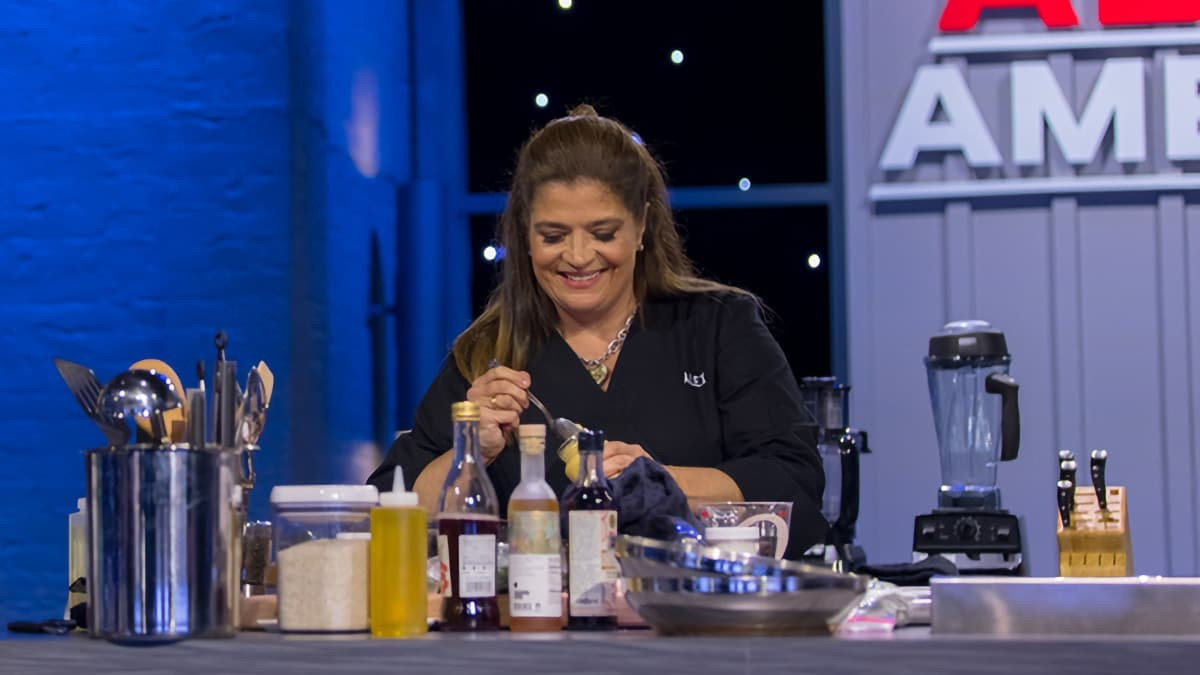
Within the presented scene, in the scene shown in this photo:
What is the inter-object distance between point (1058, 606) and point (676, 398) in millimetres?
1105

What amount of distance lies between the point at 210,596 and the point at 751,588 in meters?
0.41

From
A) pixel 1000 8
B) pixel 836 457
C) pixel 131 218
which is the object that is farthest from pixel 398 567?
pixel 1000 8

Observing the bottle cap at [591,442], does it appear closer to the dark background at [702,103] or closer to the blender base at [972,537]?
the blender base at [972,537]

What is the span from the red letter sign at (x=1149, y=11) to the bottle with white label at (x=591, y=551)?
10.9 feet

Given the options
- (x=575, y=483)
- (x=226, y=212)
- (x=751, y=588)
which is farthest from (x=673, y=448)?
(x=226, y=212)

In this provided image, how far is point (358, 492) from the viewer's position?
1.29m

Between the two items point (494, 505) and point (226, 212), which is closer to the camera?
point (494, 505)

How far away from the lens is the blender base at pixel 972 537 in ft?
9.32

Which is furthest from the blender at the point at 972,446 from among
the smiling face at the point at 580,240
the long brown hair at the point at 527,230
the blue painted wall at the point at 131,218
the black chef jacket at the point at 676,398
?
the blue painted wall at the point at 131,218

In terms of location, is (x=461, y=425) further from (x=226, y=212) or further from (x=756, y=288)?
(x=756, y=288)

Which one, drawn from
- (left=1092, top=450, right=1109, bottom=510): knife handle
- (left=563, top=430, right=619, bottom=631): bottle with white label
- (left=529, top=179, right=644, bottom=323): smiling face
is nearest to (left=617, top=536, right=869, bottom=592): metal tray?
(left=563, top=430, right=619, bottom=631): bottle with white label

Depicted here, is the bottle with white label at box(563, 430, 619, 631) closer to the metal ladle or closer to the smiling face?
the metal ladle

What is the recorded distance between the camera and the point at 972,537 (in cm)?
287

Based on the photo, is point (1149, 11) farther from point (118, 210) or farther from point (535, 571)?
point (535, 571)
